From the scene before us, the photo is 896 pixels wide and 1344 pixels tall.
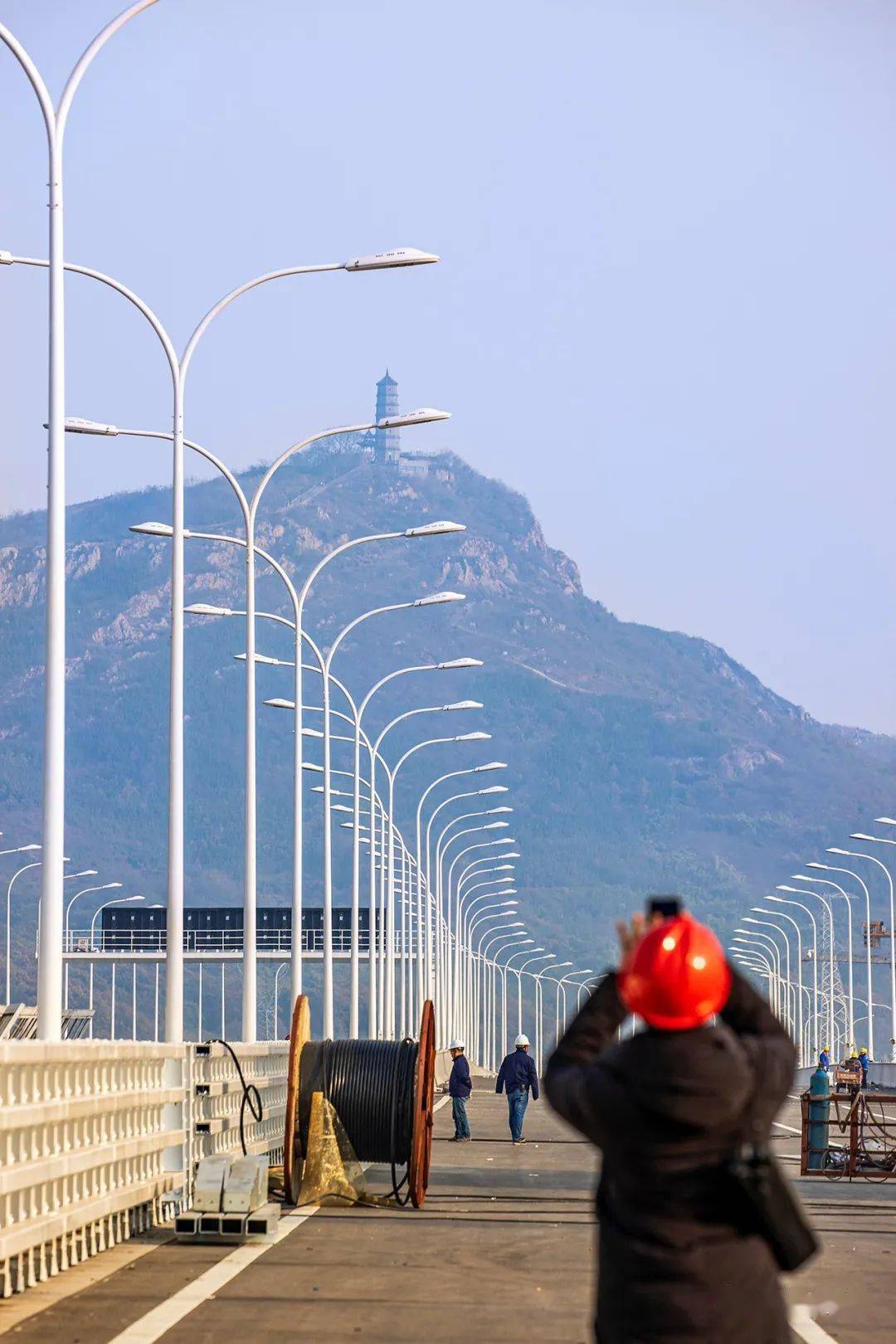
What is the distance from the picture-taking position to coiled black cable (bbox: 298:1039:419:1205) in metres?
20.2

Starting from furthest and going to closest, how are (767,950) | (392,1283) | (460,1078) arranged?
(767,950) → (460,1078) → (392,1283)

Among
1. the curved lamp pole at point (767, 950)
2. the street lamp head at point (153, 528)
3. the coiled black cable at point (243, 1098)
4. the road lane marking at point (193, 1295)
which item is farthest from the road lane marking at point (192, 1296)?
the curved lamp pole at point (767, 950)

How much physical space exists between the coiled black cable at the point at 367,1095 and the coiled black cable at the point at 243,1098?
56cm

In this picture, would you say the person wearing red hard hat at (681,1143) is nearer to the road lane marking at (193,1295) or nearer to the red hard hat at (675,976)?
the red hard hat at (675,976)

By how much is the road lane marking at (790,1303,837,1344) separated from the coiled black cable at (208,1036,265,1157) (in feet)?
23.5

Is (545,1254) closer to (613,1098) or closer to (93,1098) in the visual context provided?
(93,1098)

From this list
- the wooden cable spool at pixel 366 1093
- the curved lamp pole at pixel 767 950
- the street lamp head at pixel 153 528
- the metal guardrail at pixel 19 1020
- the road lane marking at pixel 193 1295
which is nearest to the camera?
the road lane marking at pixel 193 1295

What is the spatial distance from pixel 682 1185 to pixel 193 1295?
25.3 feet

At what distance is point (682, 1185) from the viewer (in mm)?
5582

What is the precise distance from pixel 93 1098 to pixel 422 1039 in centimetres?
687

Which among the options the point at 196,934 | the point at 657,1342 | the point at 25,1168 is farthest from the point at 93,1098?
the point at 196,934

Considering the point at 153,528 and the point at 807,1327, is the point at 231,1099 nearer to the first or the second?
the point at 807,1327

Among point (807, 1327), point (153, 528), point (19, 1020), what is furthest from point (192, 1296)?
point (19, 1020)

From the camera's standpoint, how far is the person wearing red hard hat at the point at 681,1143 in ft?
18.1
